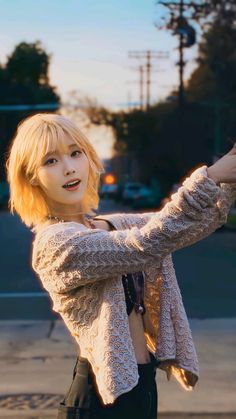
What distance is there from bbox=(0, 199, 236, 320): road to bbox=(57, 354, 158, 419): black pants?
7.15 m

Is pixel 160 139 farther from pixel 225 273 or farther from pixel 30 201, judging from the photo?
pixel 30 201

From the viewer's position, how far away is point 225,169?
1950 millimetres

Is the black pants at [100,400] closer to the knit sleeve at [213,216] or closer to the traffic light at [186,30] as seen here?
the knit sleeve at [213,216]

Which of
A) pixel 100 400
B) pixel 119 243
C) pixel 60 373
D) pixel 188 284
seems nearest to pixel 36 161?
pixel 119 243

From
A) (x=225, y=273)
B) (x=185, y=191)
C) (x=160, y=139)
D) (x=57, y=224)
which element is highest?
(x=185, y=191)

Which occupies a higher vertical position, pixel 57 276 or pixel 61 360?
pixel 57 276

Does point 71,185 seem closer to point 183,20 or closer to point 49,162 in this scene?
point 49,162

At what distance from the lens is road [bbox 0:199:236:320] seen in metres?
10.0

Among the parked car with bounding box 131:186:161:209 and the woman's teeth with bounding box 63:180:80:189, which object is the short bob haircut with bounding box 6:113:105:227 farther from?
the parked car with bounding box 131:186:161:209

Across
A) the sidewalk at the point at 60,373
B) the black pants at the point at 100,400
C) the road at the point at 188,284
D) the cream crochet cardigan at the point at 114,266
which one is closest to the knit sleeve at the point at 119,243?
the cream crochet cardigan at the point at 114,266

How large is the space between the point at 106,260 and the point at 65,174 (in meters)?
0.27

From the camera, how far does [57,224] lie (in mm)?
2229

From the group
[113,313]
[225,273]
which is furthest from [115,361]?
[225,273]

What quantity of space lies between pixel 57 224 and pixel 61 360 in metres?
5.06
